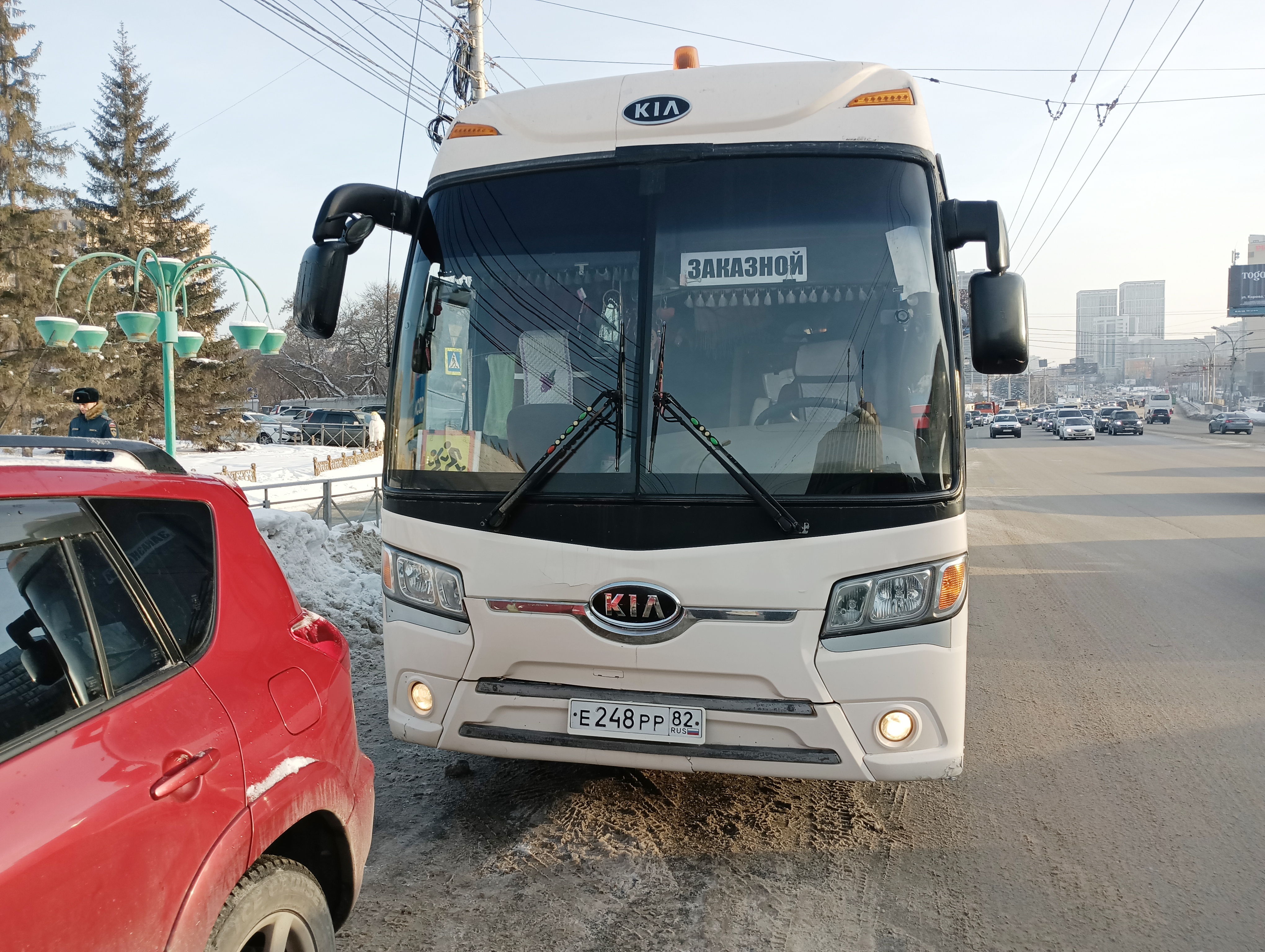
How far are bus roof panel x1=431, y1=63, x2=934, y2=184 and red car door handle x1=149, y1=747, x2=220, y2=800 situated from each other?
2757 millimetres

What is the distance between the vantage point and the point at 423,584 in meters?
3.74

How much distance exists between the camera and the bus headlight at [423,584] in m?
3.63

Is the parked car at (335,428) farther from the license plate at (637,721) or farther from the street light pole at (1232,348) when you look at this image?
the street light pole at (1232,348)

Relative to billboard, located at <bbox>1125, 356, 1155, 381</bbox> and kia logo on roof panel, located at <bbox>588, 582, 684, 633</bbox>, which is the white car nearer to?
kia logo on roof panel, located at <bbox>588, 582, 684, 633</bbox>

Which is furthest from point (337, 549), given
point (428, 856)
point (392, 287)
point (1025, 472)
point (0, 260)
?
point (392, 287)

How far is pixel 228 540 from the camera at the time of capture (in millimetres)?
2367

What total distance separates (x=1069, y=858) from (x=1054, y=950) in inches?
28.6

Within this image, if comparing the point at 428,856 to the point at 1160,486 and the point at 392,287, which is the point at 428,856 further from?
the point at 392,287

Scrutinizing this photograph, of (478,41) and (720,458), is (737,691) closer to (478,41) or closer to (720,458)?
(720,458)

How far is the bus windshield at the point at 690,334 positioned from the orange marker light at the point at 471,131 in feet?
0.88

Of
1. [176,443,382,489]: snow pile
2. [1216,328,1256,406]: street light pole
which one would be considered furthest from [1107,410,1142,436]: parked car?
[176,443,382,489]: snow pile

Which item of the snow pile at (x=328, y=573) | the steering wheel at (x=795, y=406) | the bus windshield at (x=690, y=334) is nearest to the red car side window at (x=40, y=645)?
the bus windshield at (x=690, y=334)

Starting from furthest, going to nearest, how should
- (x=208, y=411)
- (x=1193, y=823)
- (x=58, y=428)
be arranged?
(x=208, y=411) → (x=58, y=428) → (x=1193, y=823)

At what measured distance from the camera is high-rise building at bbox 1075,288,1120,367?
146250mm
